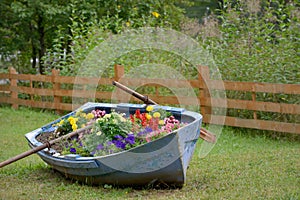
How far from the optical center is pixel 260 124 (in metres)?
9.10

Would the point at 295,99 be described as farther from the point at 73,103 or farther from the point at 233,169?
the point at 73,103

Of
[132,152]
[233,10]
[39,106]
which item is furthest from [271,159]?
[39,106]

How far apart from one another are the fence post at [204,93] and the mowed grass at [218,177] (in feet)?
3.40

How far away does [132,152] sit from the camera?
550cm

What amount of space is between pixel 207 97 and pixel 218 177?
384 cm

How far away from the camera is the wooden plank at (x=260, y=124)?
28.6 ft

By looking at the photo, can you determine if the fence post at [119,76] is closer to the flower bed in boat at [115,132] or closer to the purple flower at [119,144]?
the flower bed in boat at [115,132]

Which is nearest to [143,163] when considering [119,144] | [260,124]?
[119,144]

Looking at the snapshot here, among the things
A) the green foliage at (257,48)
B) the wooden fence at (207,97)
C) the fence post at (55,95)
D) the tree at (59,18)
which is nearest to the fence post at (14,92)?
the wooden fence at (207,97)

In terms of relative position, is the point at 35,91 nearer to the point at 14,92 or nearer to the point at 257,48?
→ the point at 14,92

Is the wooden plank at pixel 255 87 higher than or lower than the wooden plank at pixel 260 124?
higher

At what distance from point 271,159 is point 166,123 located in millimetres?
1827

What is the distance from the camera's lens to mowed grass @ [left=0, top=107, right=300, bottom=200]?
5.65 m

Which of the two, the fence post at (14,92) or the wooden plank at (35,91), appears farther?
the fence post at (14,92)
